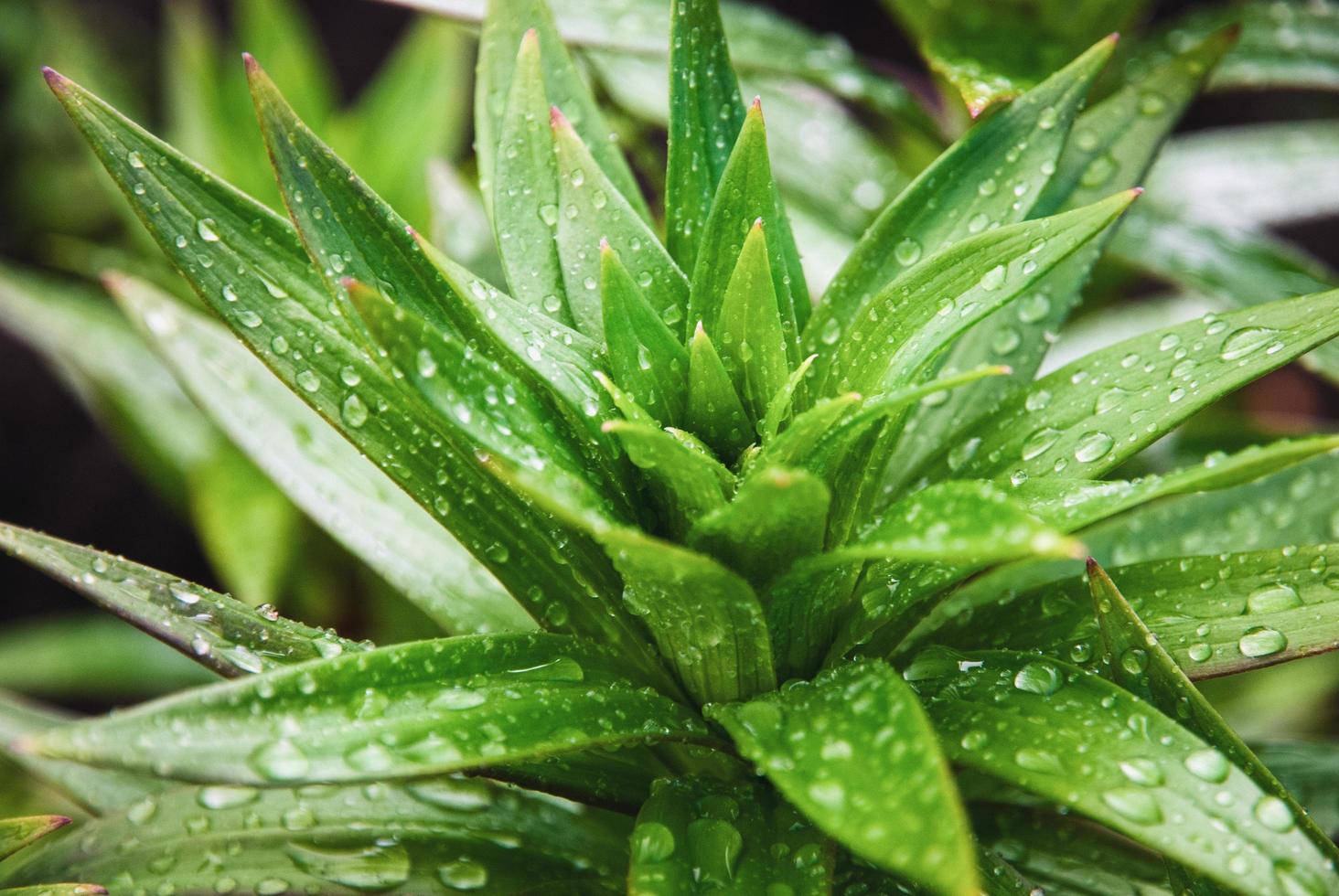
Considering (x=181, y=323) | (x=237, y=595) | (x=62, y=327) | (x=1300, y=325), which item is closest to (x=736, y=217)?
(x=1300, y=325)

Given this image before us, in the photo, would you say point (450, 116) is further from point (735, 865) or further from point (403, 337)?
point (735, 865)

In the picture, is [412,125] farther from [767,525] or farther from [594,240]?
[767,525]

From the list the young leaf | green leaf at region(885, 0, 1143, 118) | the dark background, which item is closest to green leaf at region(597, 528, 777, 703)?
the young leaf

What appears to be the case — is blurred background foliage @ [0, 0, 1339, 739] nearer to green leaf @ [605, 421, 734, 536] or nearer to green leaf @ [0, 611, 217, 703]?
green leaf @ [0, 611, 217, 703]

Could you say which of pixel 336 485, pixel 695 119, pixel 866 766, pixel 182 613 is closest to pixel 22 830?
pixel 182 613

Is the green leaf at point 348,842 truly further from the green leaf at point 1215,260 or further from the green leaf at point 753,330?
the green leaf at point 1215,260

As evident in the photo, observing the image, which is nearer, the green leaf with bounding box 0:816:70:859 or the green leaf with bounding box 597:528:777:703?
the green leaf with bounding box 597:528:777:703
